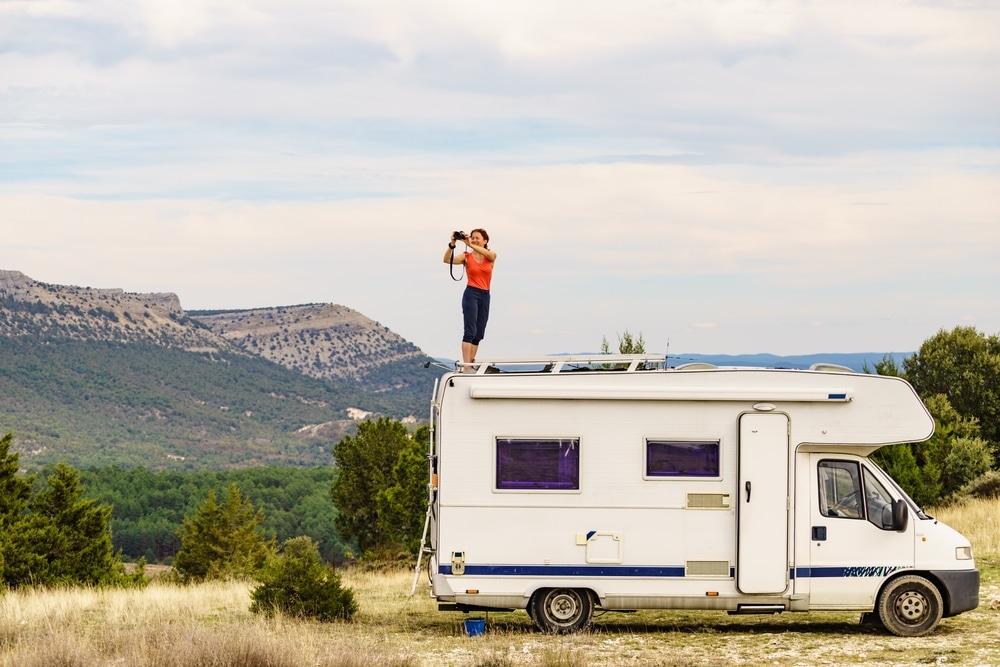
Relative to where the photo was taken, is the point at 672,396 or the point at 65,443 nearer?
the point at 672,396

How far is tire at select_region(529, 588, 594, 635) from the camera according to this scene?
13344 millimetres

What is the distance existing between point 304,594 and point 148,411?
16884cm

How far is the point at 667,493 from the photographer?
43.2ft

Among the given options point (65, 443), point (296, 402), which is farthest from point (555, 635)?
point (296, 402)

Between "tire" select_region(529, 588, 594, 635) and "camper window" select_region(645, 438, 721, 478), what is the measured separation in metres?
1.53

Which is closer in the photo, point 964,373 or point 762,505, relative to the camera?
point 762,505

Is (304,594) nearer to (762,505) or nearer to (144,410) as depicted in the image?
(762,505)

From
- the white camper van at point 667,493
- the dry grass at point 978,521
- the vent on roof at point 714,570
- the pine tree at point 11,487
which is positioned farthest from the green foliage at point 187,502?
the vent on roof at point 714,570

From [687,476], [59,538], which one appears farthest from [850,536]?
[59,538]

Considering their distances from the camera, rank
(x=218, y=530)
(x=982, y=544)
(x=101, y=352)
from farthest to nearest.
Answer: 1. (x=101, y=352)
2. (x=218, y=530)
3. (x=982, y=544)

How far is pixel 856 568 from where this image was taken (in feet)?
43.4

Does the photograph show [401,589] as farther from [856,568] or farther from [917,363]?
[917,363]

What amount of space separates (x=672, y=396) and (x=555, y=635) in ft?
9.09

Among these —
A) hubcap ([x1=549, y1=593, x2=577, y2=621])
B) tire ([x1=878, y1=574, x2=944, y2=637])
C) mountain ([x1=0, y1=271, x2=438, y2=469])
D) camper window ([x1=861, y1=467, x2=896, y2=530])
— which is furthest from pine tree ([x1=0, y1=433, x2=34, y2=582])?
mountain ([x1=0, y1=271, x2=438, y2=469])
